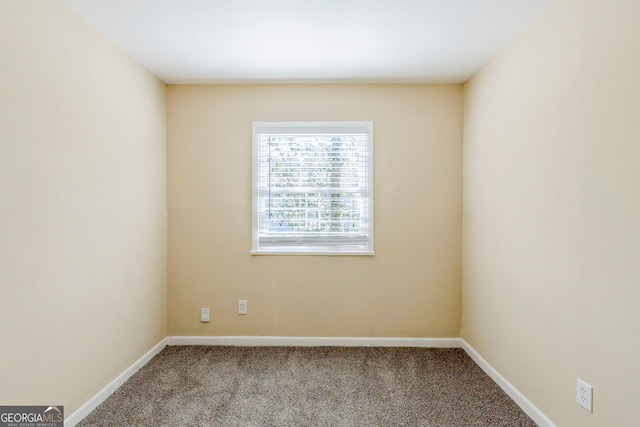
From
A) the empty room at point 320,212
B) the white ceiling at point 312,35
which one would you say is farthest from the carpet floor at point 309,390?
the white ceiling at point 312,35

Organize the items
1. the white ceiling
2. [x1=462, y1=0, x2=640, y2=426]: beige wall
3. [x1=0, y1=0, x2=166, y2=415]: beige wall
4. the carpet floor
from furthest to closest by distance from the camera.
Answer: the carpet floor
the white ceiling
[x1=0, y1=0, x2=166, y2=415]: beige wall
[x1=462, y1=0, x2=640, y2=426]: beige wall

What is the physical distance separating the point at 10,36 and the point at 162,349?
8.43ft

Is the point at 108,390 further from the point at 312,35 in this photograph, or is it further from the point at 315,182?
the point at 312,35

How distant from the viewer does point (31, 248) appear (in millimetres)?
1716

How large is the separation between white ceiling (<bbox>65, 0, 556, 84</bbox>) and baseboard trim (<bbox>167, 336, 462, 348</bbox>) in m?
2.37

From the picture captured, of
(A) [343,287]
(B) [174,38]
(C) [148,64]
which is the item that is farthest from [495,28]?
(C) [148,64]

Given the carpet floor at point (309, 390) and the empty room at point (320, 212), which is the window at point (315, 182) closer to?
the empty room at point (320, 212)

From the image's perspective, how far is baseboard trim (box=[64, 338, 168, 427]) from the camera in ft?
6.65

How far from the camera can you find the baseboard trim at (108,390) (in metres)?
2.03

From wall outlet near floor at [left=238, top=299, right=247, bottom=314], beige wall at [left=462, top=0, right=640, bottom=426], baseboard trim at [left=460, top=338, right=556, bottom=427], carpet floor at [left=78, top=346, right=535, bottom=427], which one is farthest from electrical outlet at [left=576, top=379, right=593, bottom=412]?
wall outlet near floor at [left=238, top=299, right=247, bottom=314]

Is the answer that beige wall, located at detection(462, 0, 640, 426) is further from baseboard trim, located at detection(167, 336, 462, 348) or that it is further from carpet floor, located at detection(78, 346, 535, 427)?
baseboard trim, located at detection(167, 336, 462, 348)

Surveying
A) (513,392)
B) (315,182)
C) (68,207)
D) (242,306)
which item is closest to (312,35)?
(315,182)

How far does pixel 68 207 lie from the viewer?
77.5 inches

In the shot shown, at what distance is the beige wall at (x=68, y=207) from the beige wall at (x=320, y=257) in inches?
16.1
